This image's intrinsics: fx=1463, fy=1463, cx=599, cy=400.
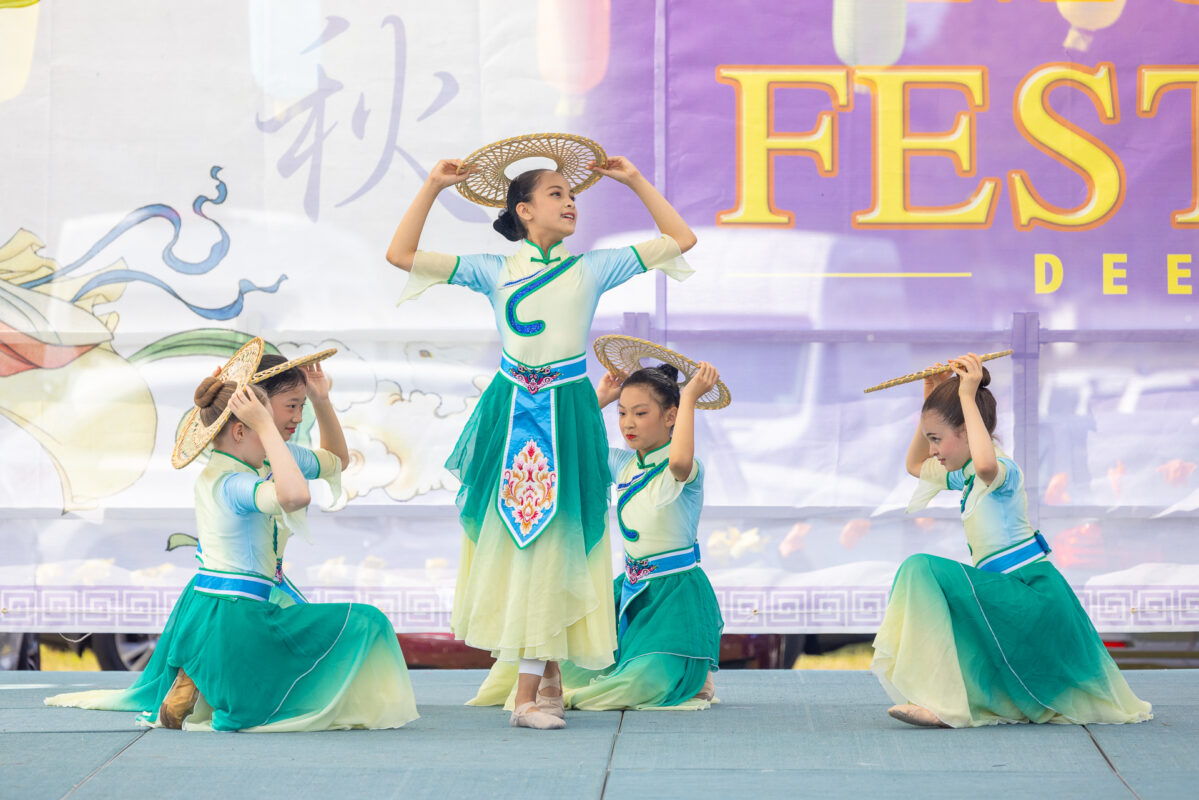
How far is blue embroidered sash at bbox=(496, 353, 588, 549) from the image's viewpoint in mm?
3365

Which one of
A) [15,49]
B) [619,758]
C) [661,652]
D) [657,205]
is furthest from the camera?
[15,49]

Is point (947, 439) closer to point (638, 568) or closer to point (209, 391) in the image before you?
point (638, 568)

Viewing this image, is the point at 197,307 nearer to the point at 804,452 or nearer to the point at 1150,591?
the point at 804,452

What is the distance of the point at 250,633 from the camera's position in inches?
128

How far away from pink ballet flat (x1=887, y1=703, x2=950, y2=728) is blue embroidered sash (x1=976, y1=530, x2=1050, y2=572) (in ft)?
1.31

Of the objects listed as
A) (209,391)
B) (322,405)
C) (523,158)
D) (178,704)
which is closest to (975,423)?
(523,158)

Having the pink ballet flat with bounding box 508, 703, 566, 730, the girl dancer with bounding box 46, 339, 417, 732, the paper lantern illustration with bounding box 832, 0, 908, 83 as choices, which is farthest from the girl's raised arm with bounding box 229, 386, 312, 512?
the paper lantern illustration with bounding box 832, 0, 908, 83

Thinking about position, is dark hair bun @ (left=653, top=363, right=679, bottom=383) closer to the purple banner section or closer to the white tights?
the purple banner section

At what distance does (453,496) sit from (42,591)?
4.36ft

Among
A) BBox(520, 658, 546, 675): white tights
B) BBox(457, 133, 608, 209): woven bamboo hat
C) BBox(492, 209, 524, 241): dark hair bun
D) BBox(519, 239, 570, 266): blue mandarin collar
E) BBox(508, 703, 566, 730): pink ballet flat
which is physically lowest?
BBox(508, 703, 566, 730): pink ballet flat

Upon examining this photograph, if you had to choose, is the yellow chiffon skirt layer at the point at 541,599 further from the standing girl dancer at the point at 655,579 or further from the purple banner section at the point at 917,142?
the purple banner section at the point at 917,142

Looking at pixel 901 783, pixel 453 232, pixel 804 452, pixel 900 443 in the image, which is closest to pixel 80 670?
pixel 453 232

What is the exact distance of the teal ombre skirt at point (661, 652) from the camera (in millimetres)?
3625

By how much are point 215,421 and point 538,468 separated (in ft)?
2.45
